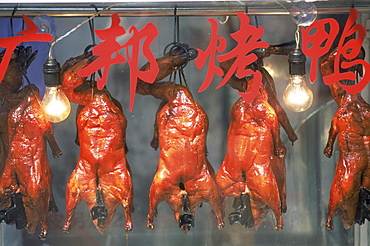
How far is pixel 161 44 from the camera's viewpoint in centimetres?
464

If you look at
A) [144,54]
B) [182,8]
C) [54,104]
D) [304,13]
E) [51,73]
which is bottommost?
[54,104]

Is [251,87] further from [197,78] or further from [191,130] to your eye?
[197,78]

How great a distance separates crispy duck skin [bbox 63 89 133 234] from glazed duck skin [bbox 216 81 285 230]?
67 centimetres

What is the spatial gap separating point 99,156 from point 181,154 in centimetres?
52

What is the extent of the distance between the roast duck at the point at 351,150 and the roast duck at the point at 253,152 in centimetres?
34

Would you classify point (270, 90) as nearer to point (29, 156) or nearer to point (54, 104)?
point (54, 104)

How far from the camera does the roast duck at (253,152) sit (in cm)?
396

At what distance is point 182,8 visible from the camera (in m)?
3.79

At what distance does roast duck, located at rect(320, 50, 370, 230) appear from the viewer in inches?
157

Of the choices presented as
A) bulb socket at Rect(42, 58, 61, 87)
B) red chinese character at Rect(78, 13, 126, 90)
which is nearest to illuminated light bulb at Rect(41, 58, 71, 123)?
bulb socket at Rect(42, 58, 61, 87)

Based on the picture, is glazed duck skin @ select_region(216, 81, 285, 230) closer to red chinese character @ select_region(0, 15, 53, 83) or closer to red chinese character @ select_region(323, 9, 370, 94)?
red chinese character @ select_region(323, 9, 370, 94)

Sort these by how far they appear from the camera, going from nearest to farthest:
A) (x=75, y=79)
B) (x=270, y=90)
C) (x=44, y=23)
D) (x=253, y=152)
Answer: (x=44, y=23) < (x=75, y=79) < (x=253, y=152) < (x=270, y=90)

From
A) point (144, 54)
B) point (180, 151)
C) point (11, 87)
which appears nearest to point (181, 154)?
point (180, 151)

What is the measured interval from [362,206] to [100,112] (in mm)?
1807
